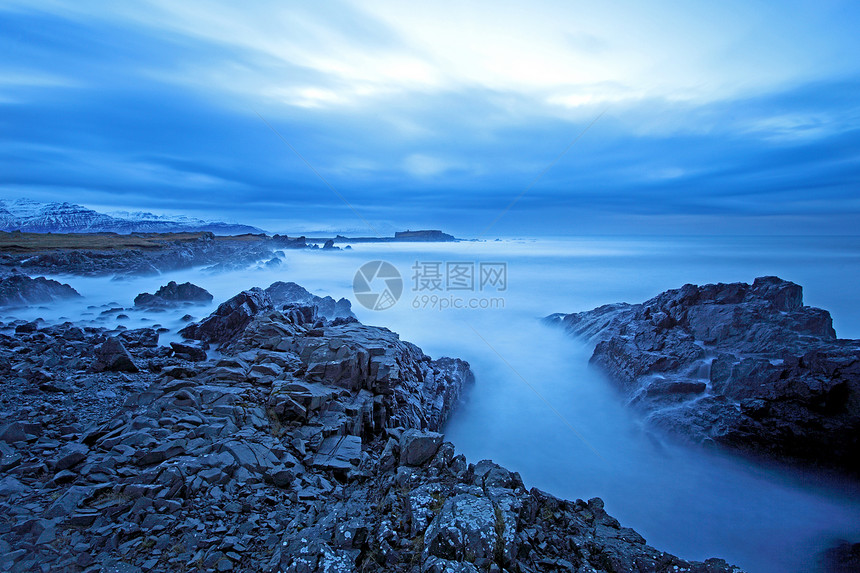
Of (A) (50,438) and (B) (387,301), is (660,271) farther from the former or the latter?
(A) (50,438)

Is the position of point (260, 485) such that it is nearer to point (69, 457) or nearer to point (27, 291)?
point (69, 457)

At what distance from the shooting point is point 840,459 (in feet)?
32.0

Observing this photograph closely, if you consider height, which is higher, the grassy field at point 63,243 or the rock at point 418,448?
the grassy field at point 63,243

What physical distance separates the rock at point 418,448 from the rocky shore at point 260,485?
26mm

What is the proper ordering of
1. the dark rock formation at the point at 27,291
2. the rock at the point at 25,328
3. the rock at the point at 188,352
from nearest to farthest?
the rock at the point at 188,352 → the rock at the point at 25,328 → the dark rock formation at the point at 27,291

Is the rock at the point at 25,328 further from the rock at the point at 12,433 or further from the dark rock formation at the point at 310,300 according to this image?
the dark rock formation at the point at 310,300

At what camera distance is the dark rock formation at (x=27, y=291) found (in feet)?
63.8

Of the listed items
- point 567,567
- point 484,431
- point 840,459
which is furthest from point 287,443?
point 840,459

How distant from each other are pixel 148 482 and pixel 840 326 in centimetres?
2892

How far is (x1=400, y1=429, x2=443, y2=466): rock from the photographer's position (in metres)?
6.82

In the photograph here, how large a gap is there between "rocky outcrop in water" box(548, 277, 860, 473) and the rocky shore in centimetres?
730

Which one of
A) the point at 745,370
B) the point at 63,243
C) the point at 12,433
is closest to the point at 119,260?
the point at 63,243

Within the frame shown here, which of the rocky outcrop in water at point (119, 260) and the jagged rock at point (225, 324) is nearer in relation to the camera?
the jagged rock at point (225, 324)

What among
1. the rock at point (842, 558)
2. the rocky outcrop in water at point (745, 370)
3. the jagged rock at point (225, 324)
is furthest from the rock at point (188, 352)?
the rock at point (842, 558)
